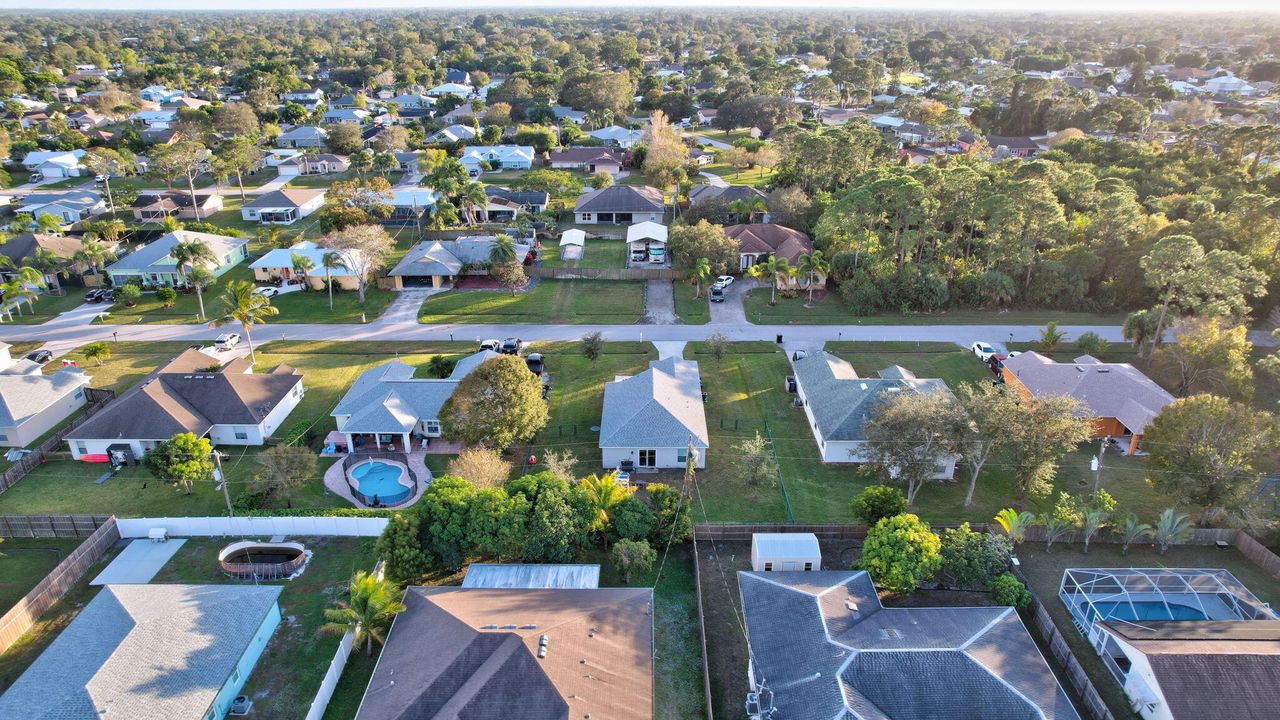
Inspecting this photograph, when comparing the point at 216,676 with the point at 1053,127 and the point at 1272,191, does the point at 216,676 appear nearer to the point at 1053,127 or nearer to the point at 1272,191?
the point at 1272,191

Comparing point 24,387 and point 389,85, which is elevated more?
point 389,85

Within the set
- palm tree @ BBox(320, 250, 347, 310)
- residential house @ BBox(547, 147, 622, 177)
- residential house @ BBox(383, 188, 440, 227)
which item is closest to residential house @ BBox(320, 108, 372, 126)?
residential house @ BBox(547, 147, 622, 177)

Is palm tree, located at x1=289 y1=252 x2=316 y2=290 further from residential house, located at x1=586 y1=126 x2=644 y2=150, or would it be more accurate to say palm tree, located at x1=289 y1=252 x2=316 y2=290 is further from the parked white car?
residential house, located at x1=586 y1=126 x2=644 y2=150

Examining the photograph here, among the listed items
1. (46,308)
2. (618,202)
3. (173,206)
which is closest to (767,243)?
(618,202)

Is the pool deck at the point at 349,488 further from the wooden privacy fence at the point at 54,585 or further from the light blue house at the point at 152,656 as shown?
the wooden privacy fence at the point at 54,585

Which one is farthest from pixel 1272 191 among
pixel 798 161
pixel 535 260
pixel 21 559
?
pixel 21 559
